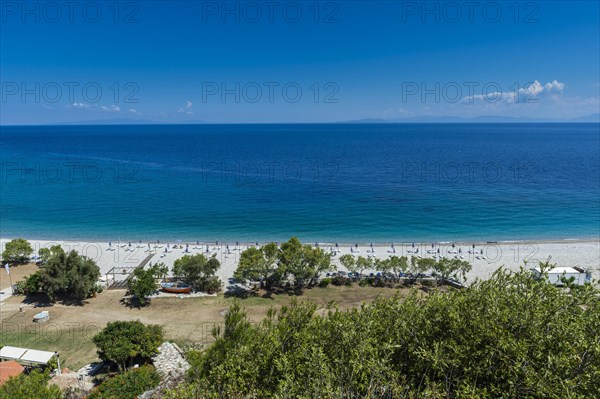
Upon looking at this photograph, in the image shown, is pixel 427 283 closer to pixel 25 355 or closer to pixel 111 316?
pixel 111 316

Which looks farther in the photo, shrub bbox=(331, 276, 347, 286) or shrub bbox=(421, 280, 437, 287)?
shrub bbox=(331, 276, 347, 286)

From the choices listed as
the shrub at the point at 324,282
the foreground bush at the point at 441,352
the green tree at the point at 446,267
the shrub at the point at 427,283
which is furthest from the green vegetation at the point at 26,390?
the green tree at the point at 446,267

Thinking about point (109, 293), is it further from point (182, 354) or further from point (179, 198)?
point (179, 198)

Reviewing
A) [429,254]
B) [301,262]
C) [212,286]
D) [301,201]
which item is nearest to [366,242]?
[429,254]

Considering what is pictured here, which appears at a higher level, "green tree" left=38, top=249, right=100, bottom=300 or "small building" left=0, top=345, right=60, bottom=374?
"green tree" left=38, top=249, right=100, bottom=300

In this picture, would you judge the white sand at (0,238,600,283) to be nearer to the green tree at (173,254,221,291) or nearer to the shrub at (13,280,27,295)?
the green tree at (173,254,221,291)

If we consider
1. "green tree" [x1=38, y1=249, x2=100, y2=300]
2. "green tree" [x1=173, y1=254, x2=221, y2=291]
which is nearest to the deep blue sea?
"green tree" [x1=173, y1=254, x2=221, y2=291]
